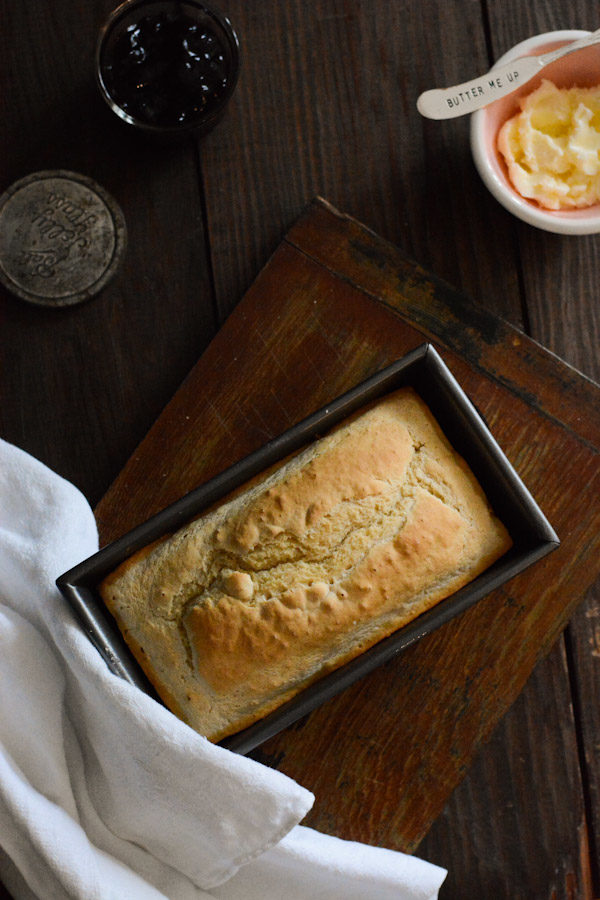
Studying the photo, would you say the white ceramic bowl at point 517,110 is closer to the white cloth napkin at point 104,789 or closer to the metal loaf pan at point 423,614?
the metal loaf pan at point 423,614

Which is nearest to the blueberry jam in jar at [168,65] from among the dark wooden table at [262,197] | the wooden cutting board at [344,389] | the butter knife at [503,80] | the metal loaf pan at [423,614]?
the dark wooden table at [262,197]

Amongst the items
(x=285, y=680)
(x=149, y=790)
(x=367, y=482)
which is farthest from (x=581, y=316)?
(x=149, y=790)

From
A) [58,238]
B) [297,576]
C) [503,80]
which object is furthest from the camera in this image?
[58,238]

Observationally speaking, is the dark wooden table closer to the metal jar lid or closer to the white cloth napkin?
the metal jar lid

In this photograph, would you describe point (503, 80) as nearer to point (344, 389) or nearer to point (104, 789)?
point (344, 389)

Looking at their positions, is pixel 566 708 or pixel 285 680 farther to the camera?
pixel 566 708

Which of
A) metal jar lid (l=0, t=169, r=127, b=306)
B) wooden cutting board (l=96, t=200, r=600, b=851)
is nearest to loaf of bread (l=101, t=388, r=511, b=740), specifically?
wooden cutting board (l=96, t=200, r=600, b=851)

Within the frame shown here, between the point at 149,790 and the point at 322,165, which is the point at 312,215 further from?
the point at 149,790

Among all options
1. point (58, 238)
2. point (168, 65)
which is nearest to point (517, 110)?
point (168, 65)
